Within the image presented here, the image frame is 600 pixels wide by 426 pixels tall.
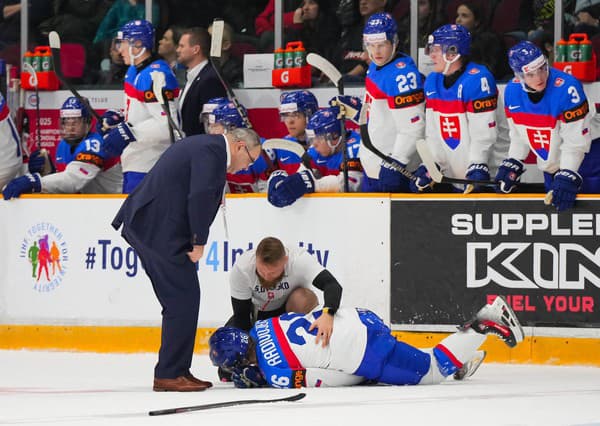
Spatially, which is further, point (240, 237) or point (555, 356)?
point (240, 237)

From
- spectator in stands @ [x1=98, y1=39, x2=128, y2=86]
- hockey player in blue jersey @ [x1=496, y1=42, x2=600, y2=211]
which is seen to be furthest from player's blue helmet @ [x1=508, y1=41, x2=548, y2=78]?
spectator in stands @ [x1=98, y1=39, x2=128, y2=86]

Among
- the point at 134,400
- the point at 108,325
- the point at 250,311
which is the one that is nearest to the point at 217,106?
the point at 108,325

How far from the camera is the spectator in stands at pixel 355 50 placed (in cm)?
888

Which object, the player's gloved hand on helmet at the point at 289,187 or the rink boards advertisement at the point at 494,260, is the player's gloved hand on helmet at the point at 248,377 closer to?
the rink boards advertisement at the point at 494,260

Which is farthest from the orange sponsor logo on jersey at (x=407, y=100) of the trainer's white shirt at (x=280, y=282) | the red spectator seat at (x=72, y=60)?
the red spectator seat at (x=72, y=60)

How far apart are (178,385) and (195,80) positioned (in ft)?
11.1

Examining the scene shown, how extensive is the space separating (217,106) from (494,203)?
197 cm

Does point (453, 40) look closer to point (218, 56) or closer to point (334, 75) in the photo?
point (334, 75)

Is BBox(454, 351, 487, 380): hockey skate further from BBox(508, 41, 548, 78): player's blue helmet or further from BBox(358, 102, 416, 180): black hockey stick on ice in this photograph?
→ BBox(508, 41, 548, 78): player's blue helmet

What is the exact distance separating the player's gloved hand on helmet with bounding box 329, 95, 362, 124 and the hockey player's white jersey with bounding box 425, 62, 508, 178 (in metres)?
0.49

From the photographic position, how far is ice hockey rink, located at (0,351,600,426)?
14.8 feet

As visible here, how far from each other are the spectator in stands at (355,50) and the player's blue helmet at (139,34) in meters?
1.39

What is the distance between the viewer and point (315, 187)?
766 centimetres

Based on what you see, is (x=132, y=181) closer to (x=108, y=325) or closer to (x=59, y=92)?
(x=108, y=325)
